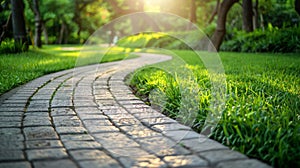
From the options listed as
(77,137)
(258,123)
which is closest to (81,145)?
A: (77,137)

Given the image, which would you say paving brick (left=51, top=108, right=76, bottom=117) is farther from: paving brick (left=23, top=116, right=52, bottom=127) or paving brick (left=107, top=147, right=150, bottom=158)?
paving brick (left=107, top=147, right=150, bottom=158)

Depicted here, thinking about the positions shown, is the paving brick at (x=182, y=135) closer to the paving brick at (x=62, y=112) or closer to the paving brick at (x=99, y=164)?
the paving brick at (x=99, y=164)

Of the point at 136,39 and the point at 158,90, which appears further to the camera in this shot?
the point at 136,39

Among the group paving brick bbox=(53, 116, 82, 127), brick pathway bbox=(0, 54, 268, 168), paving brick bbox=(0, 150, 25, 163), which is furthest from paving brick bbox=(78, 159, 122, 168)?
paving brick bbox=(53, 116, 82, 127)

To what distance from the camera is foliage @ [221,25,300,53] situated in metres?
10.9

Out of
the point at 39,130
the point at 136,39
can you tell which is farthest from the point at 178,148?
the point at 136,39

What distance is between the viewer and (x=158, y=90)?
14.0 feet

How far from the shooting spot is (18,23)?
11.4 m

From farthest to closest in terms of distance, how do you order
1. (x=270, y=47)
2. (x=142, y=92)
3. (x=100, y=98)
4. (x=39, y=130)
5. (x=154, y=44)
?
(x=154, y=44) < (x=270, y=47) < (x=142, y=92) < (x=100, y=98) < (x=39, y=130)

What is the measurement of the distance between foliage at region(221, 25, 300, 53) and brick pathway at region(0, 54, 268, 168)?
27.0ft

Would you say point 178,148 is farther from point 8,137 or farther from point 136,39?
point 136,39

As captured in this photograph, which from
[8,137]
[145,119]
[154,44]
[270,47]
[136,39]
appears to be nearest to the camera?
[8,137]

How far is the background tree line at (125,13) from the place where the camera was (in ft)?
40.6

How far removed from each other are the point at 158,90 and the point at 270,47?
27.3 feet
